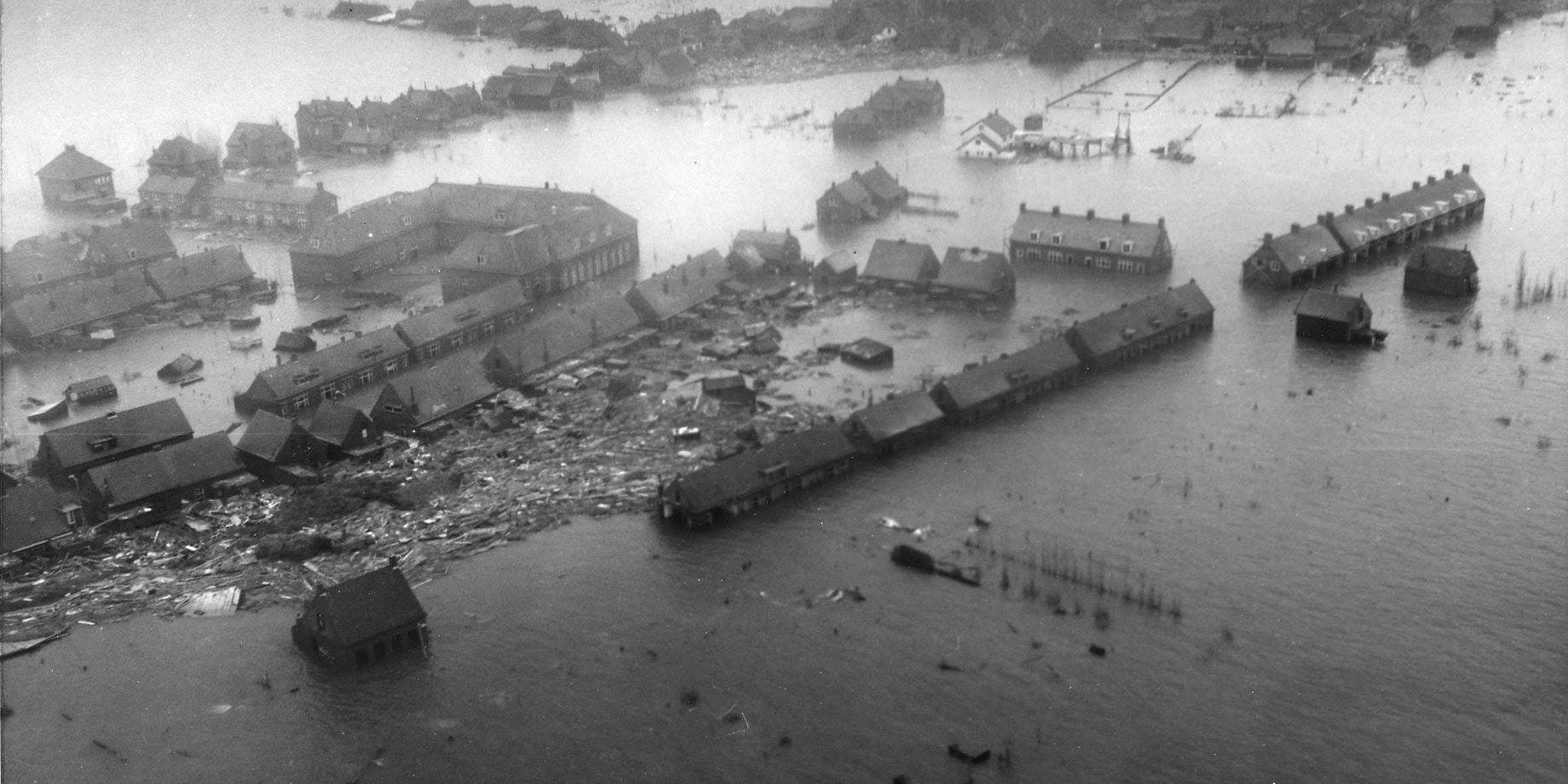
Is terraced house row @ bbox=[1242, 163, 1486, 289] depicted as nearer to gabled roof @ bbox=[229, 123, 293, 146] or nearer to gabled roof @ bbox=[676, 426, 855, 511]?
gabled roof @ bbox=[676, 426, 855, 511]

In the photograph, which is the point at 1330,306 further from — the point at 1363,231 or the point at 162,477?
the point at 162,477

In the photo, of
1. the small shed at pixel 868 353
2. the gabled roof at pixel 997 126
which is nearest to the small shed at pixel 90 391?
the small shed at pixel 868 353

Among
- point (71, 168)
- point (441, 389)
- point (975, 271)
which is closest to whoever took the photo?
point (441, 389)

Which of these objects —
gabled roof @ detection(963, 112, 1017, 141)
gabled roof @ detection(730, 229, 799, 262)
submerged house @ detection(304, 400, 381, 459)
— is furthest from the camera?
gabled roof @ detection(963, 112, 1017, 141)

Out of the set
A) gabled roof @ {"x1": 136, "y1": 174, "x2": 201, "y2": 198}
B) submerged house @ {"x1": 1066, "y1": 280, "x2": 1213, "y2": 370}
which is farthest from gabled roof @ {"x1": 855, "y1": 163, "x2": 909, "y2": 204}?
gabled roof @ {"x1": 136, "y1": 174, "x2": 201, "y2": 198}

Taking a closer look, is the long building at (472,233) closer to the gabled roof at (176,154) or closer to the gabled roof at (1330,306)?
the gabled roof at (176,154)

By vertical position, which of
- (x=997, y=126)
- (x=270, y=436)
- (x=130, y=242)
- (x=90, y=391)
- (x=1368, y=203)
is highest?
(x=997, y=126)

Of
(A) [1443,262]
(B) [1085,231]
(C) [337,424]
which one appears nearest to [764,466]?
(C) [337,424]
